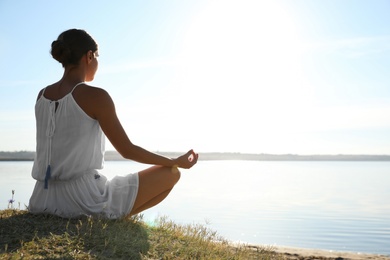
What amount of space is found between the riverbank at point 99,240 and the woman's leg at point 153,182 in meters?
0.33

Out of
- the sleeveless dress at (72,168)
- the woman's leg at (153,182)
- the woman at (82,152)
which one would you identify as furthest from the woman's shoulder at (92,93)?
the woman's leg at (153,182)

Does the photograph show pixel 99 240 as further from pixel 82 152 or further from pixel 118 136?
pixel 118 136

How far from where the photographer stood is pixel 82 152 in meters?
4.30

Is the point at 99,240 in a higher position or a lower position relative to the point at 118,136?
lower

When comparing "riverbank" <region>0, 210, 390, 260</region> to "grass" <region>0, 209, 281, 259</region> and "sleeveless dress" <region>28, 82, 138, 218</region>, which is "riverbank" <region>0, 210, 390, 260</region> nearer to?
"grass" <region>0, 209, 281, 259</region>

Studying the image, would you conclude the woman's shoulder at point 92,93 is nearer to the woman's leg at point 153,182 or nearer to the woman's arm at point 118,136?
the woman's arm at point 118,136

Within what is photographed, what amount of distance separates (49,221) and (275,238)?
7820mm

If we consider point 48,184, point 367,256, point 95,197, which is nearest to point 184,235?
point 95,197

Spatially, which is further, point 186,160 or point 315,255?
point 315,255

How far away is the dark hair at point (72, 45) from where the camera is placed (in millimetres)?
4320

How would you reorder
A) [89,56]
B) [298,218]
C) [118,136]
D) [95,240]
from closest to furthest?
1. [95,240]
2. [118,136]
3. [89,56]
4. [298,218]

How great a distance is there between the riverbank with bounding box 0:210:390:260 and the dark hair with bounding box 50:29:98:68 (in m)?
1.46

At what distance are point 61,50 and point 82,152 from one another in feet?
3.05

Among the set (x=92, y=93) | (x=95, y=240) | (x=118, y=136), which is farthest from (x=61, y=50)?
(x=95, y=240)
